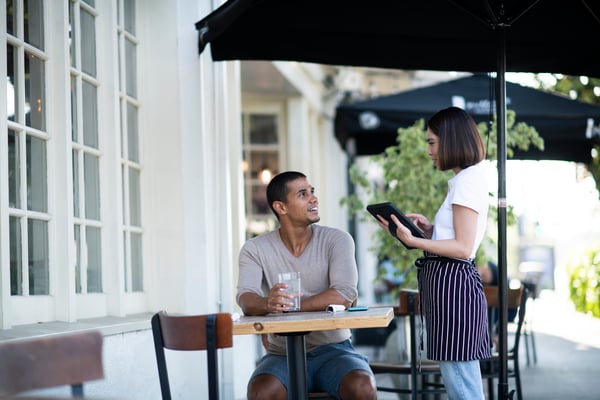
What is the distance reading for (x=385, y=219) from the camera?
3.50 m

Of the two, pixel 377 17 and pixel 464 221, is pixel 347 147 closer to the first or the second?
pixel 377 17

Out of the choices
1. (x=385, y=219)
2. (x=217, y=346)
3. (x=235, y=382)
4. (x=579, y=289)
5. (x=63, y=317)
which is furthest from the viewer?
(x=579, y=289)

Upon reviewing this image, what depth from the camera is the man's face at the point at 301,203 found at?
4.03 metres

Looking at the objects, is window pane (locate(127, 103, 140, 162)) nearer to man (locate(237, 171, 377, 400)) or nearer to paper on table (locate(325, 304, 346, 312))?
man (locate(237, 171, 377, 400))

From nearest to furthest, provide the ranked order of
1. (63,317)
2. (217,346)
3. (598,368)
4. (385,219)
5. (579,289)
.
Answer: (217,346) → (385,219) → (63,317) → (598,368) → (579,289)

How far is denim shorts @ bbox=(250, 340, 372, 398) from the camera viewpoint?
Result: 12.2ft

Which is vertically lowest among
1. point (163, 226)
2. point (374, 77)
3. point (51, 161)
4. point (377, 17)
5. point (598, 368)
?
point (598, 368)

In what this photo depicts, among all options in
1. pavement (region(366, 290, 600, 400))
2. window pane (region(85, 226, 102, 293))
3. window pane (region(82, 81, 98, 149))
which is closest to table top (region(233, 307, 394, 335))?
window pane (region(85, 226, 102, 293))

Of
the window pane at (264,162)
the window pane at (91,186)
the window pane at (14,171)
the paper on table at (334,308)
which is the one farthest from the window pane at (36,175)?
the window pane at (264,162)

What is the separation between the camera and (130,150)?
4.78 m

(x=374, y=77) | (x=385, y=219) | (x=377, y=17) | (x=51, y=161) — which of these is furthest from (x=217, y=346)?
(x=374, y=77)

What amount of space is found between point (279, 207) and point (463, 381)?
3.95 feet

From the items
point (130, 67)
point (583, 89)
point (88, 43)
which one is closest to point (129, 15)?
point (130, 67)

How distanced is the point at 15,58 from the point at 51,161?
472 mm
